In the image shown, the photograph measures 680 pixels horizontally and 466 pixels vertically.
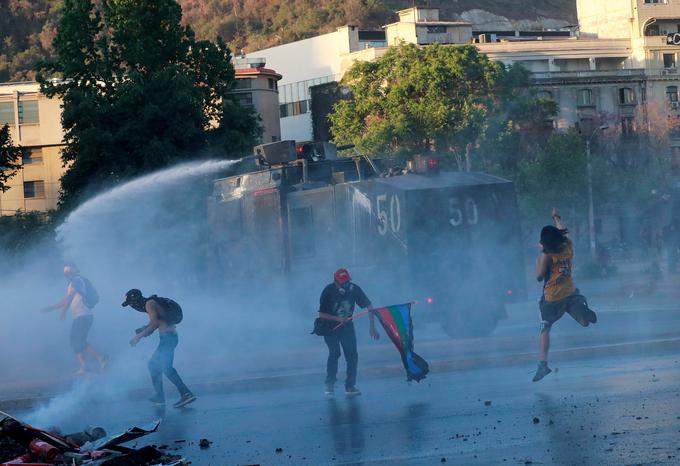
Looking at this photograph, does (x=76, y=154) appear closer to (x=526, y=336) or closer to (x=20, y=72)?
(x=526, y=336)

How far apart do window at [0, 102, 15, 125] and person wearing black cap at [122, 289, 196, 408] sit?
55.3 m

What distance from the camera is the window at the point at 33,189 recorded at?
6781 centimetres

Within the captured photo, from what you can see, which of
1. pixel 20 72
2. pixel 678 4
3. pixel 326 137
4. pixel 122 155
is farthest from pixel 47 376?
pixel 20 72

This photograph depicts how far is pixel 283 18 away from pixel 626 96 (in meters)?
41.8

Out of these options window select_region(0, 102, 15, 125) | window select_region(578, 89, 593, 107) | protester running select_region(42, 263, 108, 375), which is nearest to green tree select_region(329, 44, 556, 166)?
window select_region(578, 89, 593, 107)

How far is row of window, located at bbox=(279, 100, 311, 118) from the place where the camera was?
81381 mm

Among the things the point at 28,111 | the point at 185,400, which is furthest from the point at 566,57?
the point at 185,400

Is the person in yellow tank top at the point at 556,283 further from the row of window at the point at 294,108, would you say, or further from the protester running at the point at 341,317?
the row of window at the point at 294,108

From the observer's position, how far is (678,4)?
8694 cm

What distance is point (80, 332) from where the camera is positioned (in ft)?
55.4

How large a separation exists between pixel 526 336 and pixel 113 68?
21.6 m

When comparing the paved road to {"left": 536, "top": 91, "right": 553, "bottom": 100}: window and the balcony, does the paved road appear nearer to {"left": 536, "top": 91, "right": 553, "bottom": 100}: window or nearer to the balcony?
{"left": 536, "top": 91, "right": 553, "bottom": 100}: window

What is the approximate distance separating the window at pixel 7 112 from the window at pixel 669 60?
44810mm

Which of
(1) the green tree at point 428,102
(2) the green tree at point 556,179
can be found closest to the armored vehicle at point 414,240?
(1) the green tree at point 428,102
